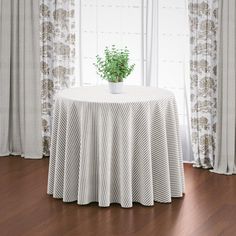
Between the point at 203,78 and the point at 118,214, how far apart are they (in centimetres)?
154

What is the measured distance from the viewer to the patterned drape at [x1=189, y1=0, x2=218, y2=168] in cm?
589

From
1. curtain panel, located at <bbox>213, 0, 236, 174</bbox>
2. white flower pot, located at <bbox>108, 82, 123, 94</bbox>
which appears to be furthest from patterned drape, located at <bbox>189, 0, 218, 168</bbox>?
white flower pot, located at <bbox>108, 82, 123, 94</bbox>

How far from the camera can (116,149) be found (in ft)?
16.8

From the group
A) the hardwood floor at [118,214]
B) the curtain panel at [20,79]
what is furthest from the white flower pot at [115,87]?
the curtain panel at [20,79]

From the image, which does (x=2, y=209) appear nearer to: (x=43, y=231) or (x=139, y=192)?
(x=43, y=231)

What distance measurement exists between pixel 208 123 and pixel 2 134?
1.87m

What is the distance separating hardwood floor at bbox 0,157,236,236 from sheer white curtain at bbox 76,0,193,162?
3.05ft

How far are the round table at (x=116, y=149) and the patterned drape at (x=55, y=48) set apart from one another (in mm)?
999

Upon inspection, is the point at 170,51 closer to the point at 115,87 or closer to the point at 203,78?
the point at 203,78

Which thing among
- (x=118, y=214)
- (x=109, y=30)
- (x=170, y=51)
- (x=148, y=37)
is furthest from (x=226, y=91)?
(x=118, y=214)

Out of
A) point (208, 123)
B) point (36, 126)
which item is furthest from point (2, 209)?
point (208, 123)

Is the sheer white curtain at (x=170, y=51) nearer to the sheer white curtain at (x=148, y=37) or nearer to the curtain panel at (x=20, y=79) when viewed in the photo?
the sheer white curtain at (x=148, y=37)

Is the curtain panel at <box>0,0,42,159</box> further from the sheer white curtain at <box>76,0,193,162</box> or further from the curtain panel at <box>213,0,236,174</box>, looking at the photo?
the curtain panel at <box>213,0,236,174</box>

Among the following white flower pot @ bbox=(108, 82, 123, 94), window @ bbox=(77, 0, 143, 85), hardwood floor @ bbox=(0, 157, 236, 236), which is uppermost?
window @ bbox=(77, 0, 143, 85)
